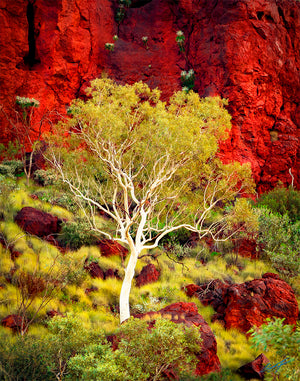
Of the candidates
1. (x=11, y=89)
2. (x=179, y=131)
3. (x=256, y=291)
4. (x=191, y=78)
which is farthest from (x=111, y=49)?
(x=256, y=291)

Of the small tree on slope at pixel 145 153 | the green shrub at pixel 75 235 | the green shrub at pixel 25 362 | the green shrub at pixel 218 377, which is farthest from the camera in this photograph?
the green shrub at pixel 75 235

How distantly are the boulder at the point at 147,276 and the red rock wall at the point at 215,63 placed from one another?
45.5ft

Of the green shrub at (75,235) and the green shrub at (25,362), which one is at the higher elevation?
the green shrub at (25,362)

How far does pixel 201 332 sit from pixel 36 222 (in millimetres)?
8580

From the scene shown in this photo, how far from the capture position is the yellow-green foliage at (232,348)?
820cm

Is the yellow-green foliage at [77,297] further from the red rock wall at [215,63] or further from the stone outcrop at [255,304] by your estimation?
the red rock wall at [215,63]

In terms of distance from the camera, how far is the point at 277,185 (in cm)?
2425

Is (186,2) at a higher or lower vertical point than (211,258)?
higher

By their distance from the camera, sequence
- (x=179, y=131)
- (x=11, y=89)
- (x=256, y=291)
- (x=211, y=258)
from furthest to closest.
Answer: (x=11, y=89)
(x=211, y=258)
(x=179, y=131)
(x=256, y=291)

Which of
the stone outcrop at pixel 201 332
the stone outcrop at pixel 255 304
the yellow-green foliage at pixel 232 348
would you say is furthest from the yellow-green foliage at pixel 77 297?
the stone outcrop at pixel 255 304

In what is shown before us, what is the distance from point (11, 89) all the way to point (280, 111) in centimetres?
2246

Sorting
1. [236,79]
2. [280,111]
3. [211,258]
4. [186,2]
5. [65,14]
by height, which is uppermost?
[186,2]

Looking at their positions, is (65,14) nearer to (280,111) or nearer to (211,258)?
(280,111)

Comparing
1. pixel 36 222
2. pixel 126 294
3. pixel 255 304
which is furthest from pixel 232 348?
pixel 36 222
